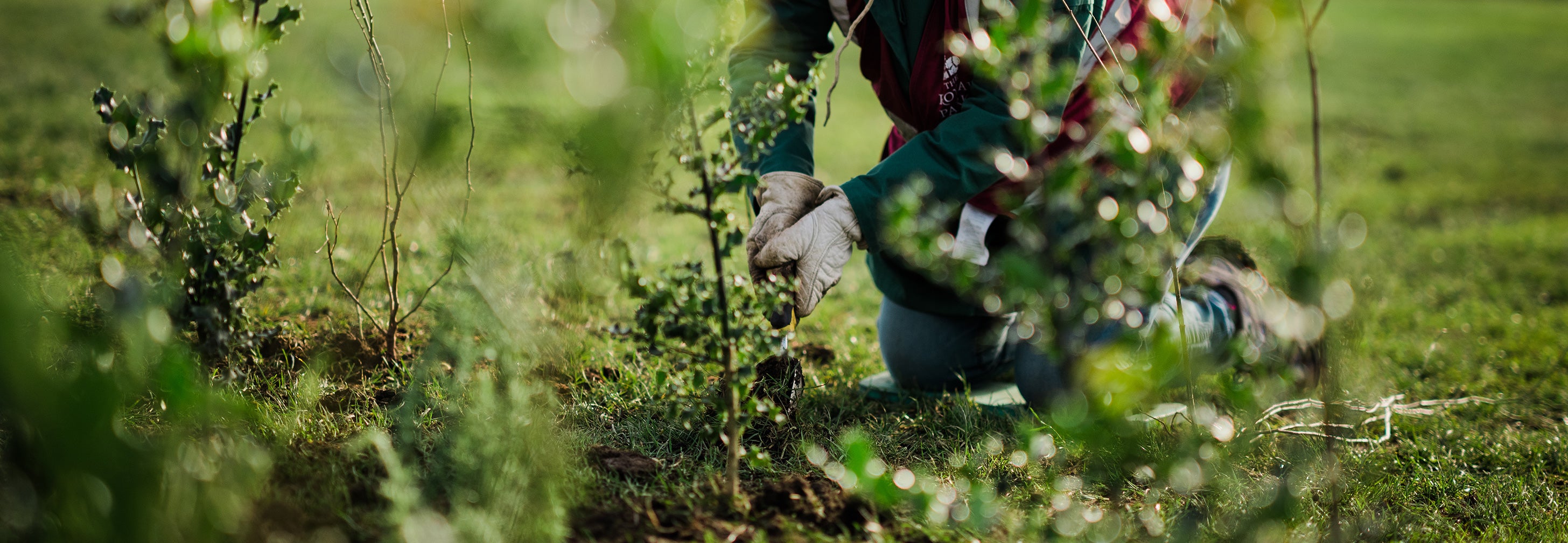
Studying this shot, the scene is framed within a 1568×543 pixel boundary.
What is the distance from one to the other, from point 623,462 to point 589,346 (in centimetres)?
93

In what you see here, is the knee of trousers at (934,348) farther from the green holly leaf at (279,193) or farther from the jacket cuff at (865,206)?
the green holly leaf at (279,193)

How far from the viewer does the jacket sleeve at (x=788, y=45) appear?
93.7 inches

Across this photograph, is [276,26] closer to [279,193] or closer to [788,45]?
[279,193]

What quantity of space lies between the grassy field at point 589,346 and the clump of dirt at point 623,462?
0.03 ft

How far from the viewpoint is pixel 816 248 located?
1846 millimetres

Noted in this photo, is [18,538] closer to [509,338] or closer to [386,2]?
[509,338]

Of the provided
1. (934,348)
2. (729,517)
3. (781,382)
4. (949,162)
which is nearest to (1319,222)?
(949,162)

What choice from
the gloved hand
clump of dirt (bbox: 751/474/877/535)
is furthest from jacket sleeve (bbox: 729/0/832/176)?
clump of dirt (bbox: 751/474/877/535)

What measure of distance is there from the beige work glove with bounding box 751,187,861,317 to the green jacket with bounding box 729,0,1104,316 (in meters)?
0.04

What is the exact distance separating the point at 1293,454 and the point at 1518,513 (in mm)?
461

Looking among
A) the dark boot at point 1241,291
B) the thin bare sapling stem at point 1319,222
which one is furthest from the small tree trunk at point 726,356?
the dark boot at point 1241,291

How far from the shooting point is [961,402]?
7.78 feet

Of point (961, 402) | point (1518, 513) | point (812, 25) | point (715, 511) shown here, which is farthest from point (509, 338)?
point (1518, 513)

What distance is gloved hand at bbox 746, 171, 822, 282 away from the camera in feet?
6.12
